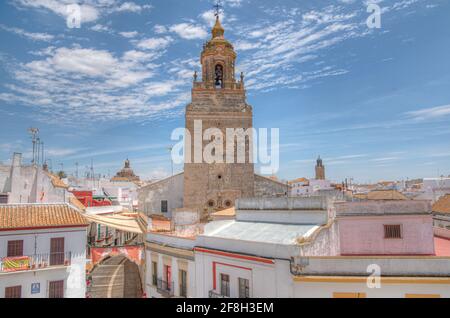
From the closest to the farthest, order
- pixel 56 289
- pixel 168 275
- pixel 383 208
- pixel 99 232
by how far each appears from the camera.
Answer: pixel 383 208 → pixel 168 275 → pixel 56 289 → pixel 99 232

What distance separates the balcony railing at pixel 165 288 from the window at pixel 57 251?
470 centimetres

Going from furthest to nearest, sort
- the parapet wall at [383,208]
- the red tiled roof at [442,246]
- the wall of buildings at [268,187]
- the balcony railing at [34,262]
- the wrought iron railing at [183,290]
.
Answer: the wall of buildings at [268,187], the balcony railing at [34,262], the red tiled roof at [442,246], the parapet wall at [383,208], the wrought iron railing at [183,290]

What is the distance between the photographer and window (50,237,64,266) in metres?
14.9

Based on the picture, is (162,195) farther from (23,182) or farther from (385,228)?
(385,228)

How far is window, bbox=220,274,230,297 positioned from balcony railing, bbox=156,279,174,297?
2792mm

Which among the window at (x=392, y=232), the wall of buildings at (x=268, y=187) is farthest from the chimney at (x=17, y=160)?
the window at (x=392, y=232)

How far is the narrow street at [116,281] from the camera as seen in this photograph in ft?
66.4

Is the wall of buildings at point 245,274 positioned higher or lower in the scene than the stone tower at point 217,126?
lower

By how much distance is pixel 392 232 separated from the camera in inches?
515

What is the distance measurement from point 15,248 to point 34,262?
970 millimetres

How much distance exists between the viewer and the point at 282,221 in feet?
41.1

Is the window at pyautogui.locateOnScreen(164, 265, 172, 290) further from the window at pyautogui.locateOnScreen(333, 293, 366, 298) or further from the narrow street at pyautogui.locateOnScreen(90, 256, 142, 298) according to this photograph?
the narrow street at pyautogui.locateOnScreen(90, 256, 142, 298)

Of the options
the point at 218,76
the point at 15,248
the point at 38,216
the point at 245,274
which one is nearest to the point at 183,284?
the point at 245,274

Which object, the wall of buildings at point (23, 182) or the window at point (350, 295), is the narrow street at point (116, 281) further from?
the window at point (350, 295)
